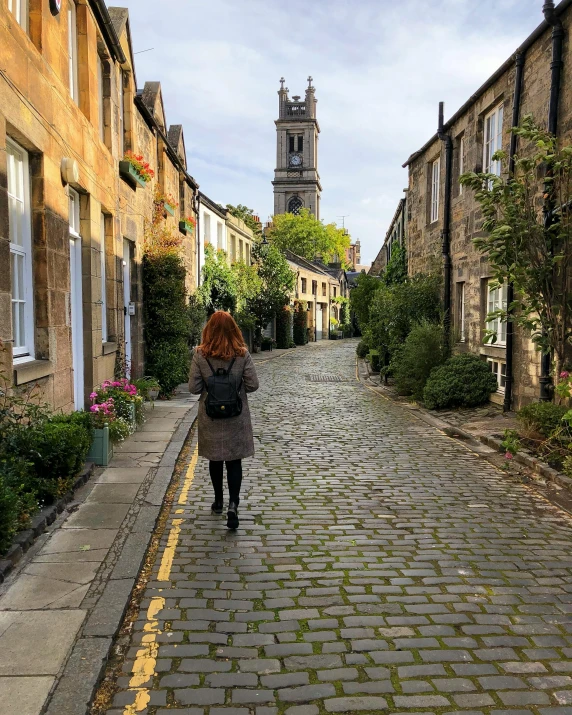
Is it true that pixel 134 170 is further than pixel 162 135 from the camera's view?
No

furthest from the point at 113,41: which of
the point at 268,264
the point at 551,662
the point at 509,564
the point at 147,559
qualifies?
the point at 268,264

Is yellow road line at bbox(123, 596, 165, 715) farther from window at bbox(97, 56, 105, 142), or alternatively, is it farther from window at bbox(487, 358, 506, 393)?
window at bbox(487, 358, 506, 393)

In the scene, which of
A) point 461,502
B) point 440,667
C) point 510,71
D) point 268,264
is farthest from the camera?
point 268,264

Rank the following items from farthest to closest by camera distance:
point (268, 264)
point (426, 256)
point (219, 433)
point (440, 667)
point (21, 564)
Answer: point (268, 264) < point (426, 256) < point (219, 433) < point (21, 564) < point (440, 667)

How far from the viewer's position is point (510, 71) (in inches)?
461

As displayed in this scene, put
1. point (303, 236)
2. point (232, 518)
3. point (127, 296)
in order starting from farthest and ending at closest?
point (303, 236) < point (127, 296) < point (232, 518)

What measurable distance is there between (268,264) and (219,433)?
29416 mm

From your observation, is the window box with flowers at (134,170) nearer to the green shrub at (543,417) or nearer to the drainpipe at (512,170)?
the drainpipe at (512,170)

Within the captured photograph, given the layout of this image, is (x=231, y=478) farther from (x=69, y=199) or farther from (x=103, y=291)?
(x=103, y=291)

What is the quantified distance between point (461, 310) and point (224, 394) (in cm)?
1089

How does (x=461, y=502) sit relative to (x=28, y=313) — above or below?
below

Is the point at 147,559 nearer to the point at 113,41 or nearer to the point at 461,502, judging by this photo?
the point at 461,502

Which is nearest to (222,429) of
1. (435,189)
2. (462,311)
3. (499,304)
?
(499,304)

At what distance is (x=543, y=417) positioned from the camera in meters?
8.44
